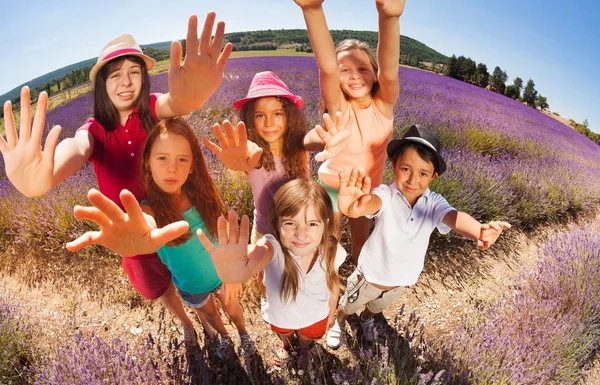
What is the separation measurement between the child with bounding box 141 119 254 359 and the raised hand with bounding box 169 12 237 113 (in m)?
0.14

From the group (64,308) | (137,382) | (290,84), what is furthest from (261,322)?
(290,84)

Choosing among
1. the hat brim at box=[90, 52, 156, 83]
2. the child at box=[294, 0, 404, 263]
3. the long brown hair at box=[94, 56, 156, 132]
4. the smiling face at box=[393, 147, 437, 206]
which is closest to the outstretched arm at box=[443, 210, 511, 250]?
the smiling face at box=[393, 147, 437, 206]

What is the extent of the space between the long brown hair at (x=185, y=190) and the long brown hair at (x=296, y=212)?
1.20ft

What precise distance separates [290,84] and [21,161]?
5.31m

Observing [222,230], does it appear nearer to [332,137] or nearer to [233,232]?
[233,232]

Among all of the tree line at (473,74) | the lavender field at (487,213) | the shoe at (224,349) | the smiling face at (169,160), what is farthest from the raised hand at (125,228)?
the tree line at (473,74)

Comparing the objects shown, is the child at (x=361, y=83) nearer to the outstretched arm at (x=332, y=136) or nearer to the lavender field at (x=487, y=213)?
the outstretched arm at (x=332, y=136)

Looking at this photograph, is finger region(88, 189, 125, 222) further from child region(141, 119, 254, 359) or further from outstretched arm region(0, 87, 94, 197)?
child region(141, 119, 254, 359)

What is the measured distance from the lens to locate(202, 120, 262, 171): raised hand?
1459 mm

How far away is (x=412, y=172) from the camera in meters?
1.40

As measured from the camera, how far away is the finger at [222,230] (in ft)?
3.45

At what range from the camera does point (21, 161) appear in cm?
99

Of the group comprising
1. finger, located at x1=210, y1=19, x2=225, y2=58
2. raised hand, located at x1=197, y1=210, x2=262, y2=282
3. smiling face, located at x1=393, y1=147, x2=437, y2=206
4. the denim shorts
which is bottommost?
the denim shorts

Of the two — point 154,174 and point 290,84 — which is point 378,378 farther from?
point 290,84
